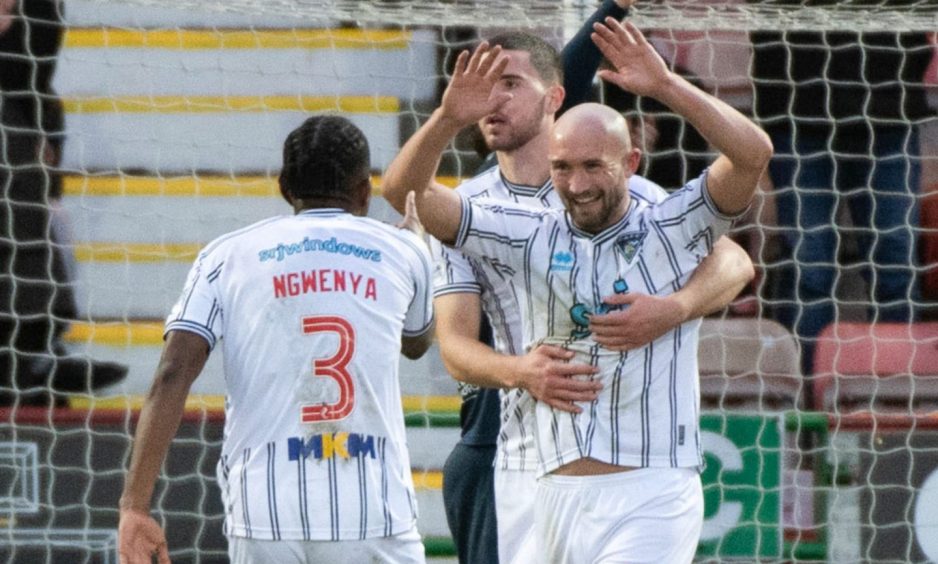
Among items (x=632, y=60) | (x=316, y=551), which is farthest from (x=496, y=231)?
(x=316, y=551)

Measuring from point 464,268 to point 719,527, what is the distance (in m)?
1.92

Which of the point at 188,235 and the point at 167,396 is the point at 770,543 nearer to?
the point at 188,235

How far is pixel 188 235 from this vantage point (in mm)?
6516

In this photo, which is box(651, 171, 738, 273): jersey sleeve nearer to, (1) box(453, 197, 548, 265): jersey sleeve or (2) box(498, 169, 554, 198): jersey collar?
(1) box(453, 197, 548, 265): jersey sleeve

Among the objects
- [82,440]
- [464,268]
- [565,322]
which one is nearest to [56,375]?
[82,440]

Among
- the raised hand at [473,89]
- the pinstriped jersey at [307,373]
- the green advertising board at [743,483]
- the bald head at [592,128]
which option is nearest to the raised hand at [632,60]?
the bald head at [592,128]

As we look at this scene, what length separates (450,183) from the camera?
6434 millimetres

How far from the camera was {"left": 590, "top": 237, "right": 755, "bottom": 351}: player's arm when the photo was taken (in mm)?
3926

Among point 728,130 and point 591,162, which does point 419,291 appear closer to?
point 591,162

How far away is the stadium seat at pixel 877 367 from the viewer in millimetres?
6227

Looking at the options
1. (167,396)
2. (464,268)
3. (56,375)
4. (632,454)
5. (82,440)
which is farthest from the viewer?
(56,375)

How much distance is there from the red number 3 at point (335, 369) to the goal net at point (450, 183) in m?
2.23

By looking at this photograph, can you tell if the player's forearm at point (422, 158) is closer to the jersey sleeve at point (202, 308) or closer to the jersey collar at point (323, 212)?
the jersey collar at point (323, 212)

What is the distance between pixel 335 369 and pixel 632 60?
3.07 ft
